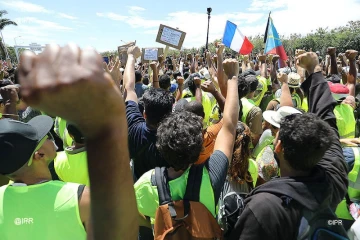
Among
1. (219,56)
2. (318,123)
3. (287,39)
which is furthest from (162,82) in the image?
(287,39)

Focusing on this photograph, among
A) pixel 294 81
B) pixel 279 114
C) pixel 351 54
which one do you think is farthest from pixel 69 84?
pixel 351 54

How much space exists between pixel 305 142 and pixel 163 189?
2.51 ft

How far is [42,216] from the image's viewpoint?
4.50 ft

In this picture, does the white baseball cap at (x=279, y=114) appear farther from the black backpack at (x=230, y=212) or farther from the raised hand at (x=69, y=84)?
the raised hand at (x=69, y=84)

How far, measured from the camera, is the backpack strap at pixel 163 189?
1.55 metres

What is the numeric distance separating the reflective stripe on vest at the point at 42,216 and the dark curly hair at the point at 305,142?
1064 millimetres

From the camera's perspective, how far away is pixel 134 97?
8.75ft

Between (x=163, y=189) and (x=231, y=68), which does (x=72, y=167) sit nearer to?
(x=163, y=189)

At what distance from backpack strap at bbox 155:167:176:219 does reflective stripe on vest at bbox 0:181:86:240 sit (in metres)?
0.42

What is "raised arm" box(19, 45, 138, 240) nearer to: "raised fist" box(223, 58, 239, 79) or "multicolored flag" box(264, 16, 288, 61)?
"raised fist" box(223, 58, 239, 79)

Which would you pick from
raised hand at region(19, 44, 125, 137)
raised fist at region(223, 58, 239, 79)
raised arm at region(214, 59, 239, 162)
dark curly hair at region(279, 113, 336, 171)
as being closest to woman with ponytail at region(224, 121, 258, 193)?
raised arm at region(214, 59, 239, 162)

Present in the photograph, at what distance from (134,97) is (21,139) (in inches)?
50.3

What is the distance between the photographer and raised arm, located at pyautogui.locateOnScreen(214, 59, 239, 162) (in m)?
1.89

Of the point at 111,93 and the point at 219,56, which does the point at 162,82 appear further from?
the point at 111,93
